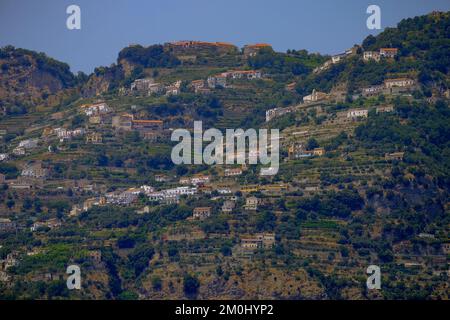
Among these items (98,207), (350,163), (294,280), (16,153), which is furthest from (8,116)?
(294,280)

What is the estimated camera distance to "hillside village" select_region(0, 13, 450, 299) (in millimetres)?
77625

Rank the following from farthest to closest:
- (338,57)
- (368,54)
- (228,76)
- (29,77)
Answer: (29,77)
(228,76)
(338,57)
(368,54)

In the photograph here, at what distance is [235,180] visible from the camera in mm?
90875

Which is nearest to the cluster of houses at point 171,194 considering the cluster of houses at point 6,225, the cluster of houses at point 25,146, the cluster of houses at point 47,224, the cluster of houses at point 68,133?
the cluster of houses at point 47,224

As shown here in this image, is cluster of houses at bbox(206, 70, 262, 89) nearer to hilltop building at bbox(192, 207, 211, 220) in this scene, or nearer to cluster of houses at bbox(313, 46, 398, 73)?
cluster of houses at bbox(313, 46, 398, 73)

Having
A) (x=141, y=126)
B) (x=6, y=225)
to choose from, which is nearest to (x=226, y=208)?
(x=6, y=225)

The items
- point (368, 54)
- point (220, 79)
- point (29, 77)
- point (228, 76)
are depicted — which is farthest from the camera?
point (29, 77)

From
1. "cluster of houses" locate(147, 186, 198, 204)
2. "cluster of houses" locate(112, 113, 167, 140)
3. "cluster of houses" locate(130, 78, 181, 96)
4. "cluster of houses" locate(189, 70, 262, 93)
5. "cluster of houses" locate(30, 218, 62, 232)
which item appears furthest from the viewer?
"cluster of houses" locate(130, 78, 181, 96)

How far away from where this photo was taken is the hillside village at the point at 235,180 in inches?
3056

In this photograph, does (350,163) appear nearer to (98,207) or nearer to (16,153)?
(98,207)

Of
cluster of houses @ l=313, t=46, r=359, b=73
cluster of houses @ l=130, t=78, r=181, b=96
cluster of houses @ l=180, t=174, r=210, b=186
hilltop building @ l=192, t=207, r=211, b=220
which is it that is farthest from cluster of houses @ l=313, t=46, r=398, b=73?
hilltop building @ l=192, t=207, r=211, b=220

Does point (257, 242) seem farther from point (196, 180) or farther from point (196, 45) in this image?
point (196, 45)

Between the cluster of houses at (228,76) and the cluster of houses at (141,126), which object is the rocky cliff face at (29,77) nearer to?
the cluster of houses at (228,76)

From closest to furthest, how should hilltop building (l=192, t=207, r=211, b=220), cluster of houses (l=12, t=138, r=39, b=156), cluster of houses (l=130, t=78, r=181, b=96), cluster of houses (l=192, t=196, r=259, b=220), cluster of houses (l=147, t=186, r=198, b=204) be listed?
hilltop building (l=192, t=207, r=211, b=220) < cluster of houses (l=192, t=196, r=259, b=220) < cluster of houses (l=147, t=186, r=198, b=204) < cluster of houses (l=12, t=138, r=39, b=156) < cluster of houses (l=130, t=78, r=181, b=96)
